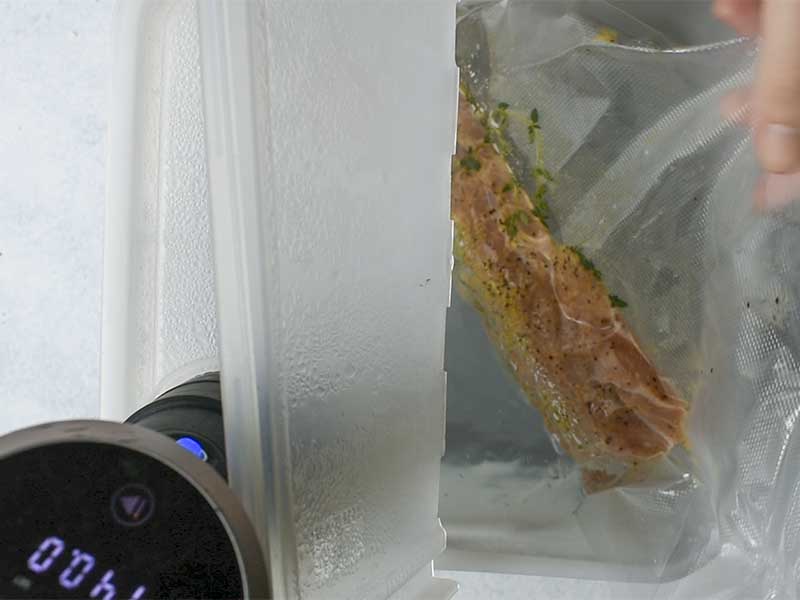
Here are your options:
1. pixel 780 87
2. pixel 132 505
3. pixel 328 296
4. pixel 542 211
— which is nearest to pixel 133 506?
pixel 132 505

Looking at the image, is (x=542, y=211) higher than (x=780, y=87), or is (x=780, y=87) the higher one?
(x=780, y=87)

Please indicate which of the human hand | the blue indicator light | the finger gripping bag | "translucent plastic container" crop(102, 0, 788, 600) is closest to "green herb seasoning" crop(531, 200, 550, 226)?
the finger gripping bag

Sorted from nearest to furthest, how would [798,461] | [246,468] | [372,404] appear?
[246,468] → [372,404] → [798,461]

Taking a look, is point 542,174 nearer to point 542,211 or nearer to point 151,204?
point 542,211

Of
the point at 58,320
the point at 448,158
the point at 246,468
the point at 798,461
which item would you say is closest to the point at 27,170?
the point at 58,320

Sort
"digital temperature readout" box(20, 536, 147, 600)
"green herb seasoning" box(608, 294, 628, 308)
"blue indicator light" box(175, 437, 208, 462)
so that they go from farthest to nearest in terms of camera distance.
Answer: "green herb seasoning" box(608, 294, 628, 308)
"blue indicator light" box(175, 437, 208, 462)
"digital temperature readout" box(20, 536, 147, 600)

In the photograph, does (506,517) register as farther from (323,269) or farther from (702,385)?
(323,269)

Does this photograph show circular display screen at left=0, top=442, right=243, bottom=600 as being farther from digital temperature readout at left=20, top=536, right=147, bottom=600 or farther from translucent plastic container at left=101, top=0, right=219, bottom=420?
translucent plastic container at left=101, top=0, right=219, bottom=420
